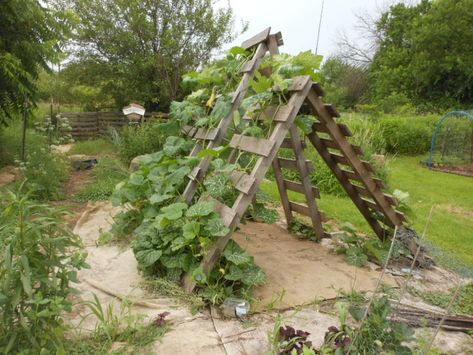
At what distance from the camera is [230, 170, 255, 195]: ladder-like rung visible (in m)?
2.12

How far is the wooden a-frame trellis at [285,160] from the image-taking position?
216cm

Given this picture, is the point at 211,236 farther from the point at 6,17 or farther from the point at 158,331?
the point at 6,17

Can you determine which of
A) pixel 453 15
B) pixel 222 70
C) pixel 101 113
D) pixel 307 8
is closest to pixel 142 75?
pixel 101 113

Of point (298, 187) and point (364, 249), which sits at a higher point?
point (298, 187)

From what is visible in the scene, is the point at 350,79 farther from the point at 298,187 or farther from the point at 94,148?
the point at 298,187

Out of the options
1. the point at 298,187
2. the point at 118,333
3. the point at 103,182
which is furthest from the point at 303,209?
the point at 103,182

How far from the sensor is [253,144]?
7.52ft

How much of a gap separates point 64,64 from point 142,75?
6.77 feet

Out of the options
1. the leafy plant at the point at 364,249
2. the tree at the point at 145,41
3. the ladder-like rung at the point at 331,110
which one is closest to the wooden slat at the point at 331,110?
the ladder-like rung at the point at 331,110

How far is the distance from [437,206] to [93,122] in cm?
836

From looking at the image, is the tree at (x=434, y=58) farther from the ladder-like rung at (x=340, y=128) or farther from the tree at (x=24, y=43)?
the ladder-like rung at (x=340, y=128)

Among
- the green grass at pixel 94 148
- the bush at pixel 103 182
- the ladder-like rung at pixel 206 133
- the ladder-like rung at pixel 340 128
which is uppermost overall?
the ladder-like rung at pixel 340 128

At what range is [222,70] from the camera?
2986 millimetres

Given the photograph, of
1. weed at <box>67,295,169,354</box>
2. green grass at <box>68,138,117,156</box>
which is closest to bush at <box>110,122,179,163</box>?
green grass at <box>68,138,117,156</box>
